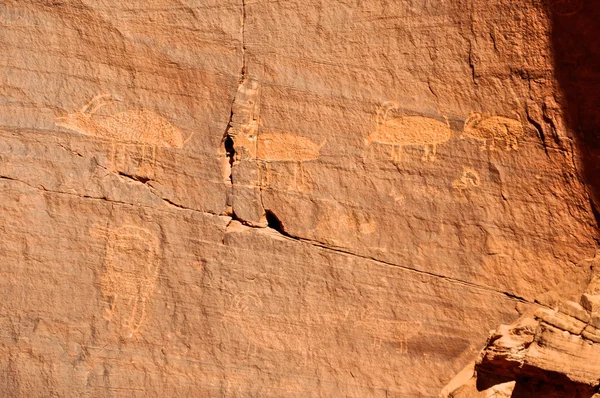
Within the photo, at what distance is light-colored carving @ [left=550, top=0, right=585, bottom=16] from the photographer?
16.0 feet

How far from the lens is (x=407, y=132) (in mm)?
4910

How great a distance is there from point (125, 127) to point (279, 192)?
1.00 m

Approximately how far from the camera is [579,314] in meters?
4.59

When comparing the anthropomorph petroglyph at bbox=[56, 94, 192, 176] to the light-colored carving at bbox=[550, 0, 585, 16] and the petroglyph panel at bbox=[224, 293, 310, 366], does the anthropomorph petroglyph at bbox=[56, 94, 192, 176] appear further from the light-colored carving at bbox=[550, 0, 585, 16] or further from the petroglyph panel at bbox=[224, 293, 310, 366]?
the light-colored carving at bbox=[550, 0, 585, 16]

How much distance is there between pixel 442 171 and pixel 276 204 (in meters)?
1.04

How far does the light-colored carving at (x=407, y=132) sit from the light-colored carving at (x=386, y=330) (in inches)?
38.8

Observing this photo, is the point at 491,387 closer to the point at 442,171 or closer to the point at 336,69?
the point at 442,171

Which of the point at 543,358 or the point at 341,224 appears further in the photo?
the point at 341,224

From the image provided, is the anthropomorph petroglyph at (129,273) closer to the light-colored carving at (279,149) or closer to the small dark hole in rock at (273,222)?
the small dark hole in rock at (273,222)

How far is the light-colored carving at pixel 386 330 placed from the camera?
15.7 ft

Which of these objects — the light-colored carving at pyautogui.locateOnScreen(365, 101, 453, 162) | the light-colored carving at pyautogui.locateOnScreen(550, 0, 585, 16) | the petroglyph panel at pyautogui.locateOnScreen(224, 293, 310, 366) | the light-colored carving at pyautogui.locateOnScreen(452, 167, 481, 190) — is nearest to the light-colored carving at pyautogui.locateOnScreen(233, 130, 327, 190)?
the light-colored carving at pyautogui.locateOnScreen(365, 101, 453, 162)

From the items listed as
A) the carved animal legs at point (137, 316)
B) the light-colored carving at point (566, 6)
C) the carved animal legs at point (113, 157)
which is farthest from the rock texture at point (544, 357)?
the carved animal legs at point (113, 157)

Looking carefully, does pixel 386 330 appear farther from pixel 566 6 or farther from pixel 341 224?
pixel 566 6

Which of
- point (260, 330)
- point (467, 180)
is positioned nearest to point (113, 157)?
point (260, 330)
